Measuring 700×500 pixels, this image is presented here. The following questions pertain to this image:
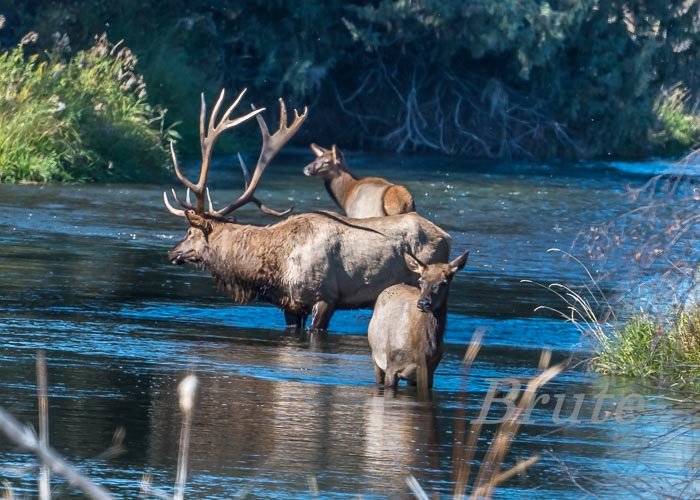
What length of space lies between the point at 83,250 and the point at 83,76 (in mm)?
10709

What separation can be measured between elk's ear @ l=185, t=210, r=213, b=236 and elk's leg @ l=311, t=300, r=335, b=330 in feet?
4.25

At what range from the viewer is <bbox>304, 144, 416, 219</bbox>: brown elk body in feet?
45.0

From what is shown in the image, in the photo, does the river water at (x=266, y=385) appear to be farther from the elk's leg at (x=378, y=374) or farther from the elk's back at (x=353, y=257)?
the elk's back at (x=353, y=257)

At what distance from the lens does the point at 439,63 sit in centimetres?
3397

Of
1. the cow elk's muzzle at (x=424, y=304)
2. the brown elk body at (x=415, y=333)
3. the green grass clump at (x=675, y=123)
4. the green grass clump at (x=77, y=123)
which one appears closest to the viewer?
the cow elk's muzzle at (x=424, y=304)

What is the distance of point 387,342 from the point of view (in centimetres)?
920

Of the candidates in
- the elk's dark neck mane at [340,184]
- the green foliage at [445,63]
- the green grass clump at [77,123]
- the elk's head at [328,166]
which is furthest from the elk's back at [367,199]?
the green foliage at [445,63]

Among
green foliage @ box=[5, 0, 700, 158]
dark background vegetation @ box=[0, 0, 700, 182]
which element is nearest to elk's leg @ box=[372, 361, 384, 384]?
dark background vegetation @ box=[0, 0, 700, 182]

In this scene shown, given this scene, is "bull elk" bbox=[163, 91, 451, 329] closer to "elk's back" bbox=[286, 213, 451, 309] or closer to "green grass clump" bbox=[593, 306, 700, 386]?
"elk's back" bbox=[286, 213, 451, 309]

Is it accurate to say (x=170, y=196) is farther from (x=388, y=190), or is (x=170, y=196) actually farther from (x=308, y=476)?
(x=308, y=476)

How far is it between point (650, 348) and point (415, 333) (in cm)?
159

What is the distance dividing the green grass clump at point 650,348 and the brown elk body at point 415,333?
1.24 m

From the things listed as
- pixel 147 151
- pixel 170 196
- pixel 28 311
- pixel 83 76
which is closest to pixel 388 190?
pixel 28 311

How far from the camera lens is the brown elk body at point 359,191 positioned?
13.7m
